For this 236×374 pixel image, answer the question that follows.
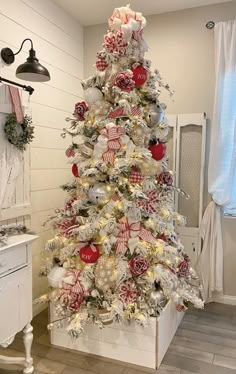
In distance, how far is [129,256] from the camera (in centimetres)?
218

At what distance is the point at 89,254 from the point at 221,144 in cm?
154

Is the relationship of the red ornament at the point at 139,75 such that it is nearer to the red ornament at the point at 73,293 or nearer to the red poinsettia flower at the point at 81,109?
the red poinsettia flower at the point at 81,109

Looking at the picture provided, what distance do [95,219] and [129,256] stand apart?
13.7 inches

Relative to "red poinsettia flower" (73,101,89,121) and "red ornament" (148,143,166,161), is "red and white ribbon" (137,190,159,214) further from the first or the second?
"red poinsettia flower" (73,101,89,121)

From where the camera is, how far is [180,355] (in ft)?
7.25

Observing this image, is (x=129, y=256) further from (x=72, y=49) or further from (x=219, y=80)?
(x=72, y=49)

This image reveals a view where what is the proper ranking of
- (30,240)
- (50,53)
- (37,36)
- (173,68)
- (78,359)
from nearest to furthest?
(30,240)
(78,359)
(37,36)
(50,53)
(173,68)

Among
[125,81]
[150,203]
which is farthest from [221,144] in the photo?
[125,81]

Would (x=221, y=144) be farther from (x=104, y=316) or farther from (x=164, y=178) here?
(x=104, y=316)

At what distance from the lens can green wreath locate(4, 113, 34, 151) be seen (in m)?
2.27

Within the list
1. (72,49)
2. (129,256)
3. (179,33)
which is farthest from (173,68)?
(129,256)

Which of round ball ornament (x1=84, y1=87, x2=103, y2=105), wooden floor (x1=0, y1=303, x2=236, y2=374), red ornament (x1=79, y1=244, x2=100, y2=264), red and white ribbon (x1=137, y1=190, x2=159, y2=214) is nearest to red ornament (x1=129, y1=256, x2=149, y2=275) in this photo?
red ornament (x1=79, y1=244, x2=100, y2=264)

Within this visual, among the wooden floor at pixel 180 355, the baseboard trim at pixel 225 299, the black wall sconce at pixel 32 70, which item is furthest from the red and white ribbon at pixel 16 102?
the baseboard trim at pixel 225 299

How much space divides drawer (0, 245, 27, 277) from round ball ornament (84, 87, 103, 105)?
1.12 meters
